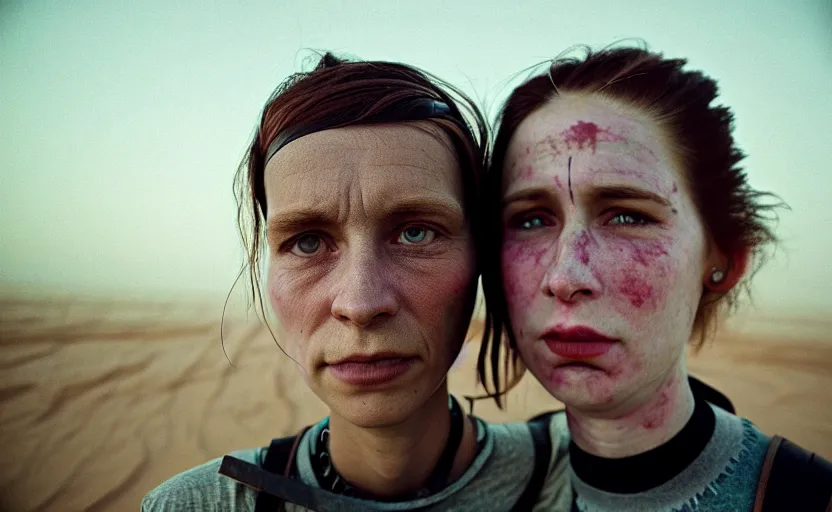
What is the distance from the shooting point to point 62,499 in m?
5.49

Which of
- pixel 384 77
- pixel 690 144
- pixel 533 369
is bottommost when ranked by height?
pixel 533 369

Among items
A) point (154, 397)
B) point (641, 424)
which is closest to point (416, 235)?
point (641, 424)

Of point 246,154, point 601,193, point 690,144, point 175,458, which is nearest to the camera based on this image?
point 601,193

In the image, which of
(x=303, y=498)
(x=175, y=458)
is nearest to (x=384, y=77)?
(x=303, y=498)

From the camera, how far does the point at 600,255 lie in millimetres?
1544

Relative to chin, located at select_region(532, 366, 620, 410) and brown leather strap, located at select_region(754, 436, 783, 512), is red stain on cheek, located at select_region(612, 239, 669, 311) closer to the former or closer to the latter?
chin, located at select_region(532, 366, 620, 410)

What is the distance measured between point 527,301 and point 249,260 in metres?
1.18

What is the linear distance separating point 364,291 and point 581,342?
69 centimetres

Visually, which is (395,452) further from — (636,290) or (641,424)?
(636,290)

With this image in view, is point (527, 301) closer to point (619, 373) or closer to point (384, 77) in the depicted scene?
point (619, 373)

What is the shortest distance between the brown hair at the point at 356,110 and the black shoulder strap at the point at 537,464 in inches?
31.3

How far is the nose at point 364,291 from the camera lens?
137cm

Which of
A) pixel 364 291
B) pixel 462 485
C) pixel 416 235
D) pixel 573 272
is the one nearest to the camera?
pixel 364 291

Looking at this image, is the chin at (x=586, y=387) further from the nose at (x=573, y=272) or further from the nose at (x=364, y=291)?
the nose at (x=364, y=291)
